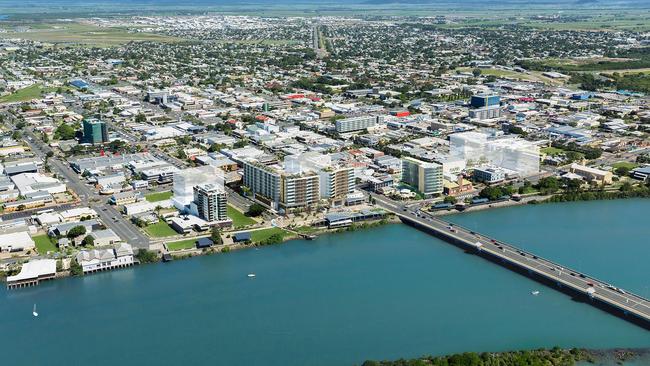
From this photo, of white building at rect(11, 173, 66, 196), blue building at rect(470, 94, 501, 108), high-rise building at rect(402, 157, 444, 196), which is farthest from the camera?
blue building at rect(470, 94, 501, 108)

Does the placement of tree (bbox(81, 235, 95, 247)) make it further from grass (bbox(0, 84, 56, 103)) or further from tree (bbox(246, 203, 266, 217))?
grass (bbox(0, 84, 56, 103))

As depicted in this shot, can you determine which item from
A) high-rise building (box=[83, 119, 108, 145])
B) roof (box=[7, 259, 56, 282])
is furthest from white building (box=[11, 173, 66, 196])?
roof (box=[7, 259, 56, 282])

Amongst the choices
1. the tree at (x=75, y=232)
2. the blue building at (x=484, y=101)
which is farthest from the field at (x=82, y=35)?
the tree at (x=75, y=232)

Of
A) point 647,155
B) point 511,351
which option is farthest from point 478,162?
point 511,351

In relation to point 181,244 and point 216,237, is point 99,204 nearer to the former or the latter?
point 181,244

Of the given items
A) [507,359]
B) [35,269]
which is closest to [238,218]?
[35,269]

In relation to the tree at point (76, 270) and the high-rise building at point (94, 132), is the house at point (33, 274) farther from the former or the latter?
the high-rise building at point (94, 132)

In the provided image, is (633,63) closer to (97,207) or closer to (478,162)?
(478,162)
